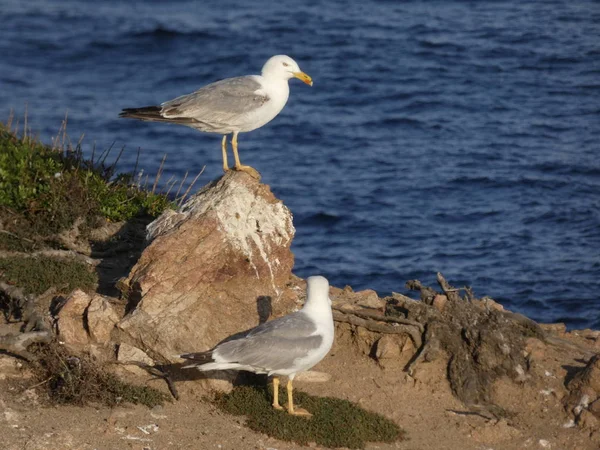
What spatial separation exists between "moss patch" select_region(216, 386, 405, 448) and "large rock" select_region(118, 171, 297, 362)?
0.68 metres

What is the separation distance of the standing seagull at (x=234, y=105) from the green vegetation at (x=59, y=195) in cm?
193

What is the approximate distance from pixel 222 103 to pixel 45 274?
2.57m

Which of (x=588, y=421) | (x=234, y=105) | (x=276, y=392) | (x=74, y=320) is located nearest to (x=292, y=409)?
(x=276, y=392)

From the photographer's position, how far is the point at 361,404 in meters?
8.30

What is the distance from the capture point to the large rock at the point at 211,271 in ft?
27.9

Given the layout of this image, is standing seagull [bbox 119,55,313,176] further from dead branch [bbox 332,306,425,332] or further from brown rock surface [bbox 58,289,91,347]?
brown rock surface [bbox 58,289,91,347]

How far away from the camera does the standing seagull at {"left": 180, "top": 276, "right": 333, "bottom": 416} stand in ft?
25.4

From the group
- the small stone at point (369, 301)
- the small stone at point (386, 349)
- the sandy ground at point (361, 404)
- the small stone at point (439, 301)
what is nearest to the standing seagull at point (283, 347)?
the sandy ground at point (361, 404)

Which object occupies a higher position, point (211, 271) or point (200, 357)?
point (211, 271)

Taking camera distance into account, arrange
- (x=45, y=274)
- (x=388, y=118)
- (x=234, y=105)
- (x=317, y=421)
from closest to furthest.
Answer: (x=317, y=421), (x=234, y=105), (x=45, y=274), (x=388, y=118)

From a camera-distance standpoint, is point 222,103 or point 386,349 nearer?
point 386,349

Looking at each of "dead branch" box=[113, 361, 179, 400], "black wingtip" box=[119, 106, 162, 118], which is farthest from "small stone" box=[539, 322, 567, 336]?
Result: "black wingtip" box=[119, 106, 162, 118]

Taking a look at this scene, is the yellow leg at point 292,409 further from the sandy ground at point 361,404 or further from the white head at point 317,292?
the white head at point 317,292

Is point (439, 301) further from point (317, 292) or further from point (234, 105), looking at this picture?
point (234, 105)
